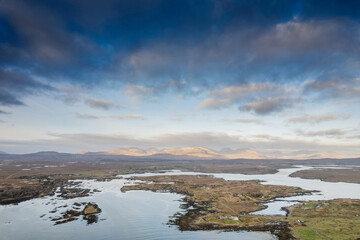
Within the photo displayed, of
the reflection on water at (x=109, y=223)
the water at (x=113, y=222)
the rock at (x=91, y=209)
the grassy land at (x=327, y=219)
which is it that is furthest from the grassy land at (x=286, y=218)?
the rock at (x=91, y=209)

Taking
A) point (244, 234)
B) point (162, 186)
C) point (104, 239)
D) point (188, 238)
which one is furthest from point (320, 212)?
point (162, 186)

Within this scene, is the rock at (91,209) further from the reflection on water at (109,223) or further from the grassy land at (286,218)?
the grassy land at (286,218)

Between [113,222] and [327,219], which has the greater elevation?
[327,219]

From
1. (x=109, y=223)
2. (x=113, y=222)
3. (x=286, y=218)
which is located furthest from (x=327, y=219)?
(x=109, y=223)

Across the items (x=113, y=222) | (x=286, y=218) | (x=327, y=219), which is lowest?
(x=113, y=222)

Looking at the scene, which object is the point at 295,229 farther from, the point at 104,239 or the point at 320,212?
the point at 104,239

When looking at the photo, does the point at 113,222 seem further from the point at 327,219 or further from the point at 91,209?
the point at 327,219

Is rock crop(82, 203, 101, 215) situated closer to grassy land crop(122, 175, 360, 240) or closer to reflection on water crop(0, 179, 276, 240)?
reflection on water crop(0, 179, 276, 240)

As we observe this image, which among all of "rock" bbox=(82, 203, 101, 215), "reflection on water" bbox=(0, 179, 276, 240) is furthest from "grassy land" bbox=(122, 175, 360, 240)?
"rock" bbox=(82, 203, 101, 215)

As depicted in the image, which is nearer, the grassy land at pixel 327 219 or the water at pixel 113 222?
the grassy land at pixel 327 219

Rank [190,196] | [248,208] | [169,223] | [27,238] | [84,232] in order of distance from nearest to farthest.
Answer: [27,238]
[84,232]
[169,223]
[248,208]
[190,196]

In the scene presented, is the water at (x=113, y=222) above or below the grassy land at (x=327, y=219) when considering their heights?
below
